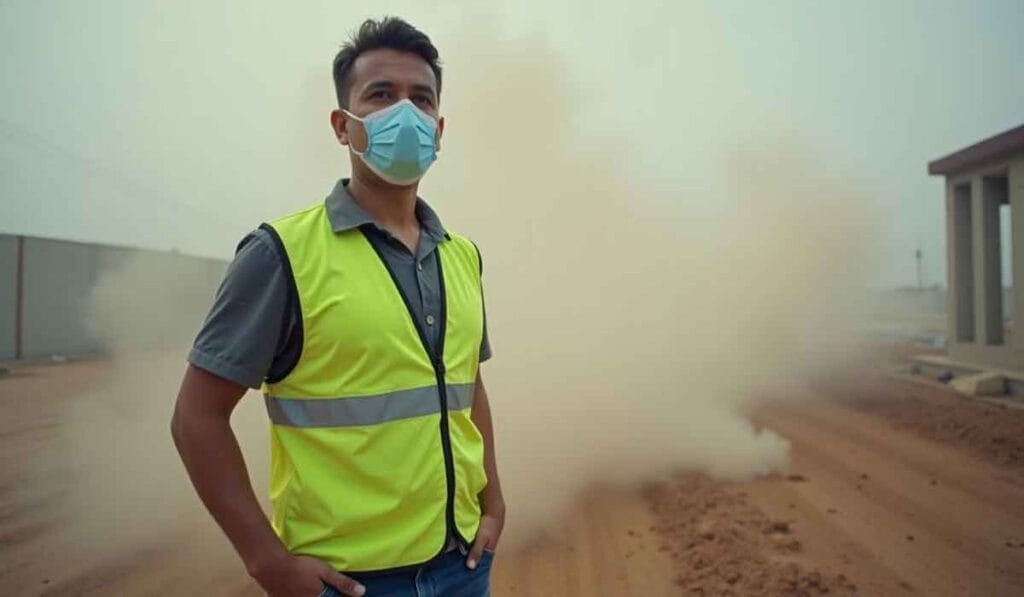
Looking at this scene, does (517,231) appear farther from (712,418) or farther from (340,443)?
(340,443)

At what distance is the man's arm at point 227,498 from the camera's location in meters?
1.41

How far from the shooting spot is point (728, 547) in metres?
4.84

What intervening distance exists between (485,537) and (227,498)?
672 mm

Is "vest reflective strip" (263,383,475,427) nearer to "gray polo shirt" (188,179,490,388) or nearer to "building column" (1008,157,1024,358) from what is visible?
"gray polo shirt" (188,179,490,388)

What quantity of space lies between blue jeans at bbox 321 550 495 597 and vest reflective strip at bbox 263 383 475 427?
342 millimetres

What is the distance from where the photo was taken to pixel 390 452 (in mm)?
1497

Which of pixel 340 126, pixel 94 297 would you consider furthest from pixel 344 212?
pixel 94 297

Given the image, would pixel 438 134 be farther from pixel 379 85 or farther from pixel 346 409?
pixel 346 409

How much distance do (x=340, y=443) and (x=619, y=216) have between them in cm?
1000

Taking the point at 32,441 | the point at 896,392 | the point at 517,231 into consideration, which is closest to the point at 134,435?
the point at 32,441

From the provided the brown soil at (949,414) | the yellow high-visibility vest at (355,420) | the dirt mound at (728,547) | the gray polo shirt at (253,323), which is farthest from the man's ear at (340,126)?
the brown soil at (949,414)

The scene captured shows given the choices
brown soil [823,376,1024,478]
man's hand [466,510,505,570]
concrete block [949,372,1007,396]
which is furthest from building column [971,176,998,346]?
man's hand [466,510,505,570]

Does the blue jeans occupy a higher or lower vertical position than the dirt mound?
higher

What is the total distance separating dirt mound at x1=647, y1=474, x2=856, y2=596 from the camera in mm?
4227
